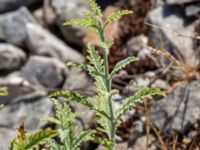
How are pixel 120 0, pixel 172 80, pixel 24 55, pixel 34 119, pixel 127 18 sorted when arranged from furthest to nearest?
pixel 24 55
pixel 120 0
pixel 127 18
pixel 34 119
pixel 172 80

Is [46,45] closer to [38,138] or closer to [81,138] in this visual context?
[81,138]

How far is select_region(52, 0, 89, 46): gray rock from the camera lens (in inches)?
344

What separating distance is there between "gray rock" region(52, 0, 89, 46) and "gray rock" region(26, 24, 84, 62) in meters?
0.23

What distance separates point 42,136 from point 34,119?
5.08 m

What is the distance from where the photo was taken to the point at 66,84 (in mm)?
8281

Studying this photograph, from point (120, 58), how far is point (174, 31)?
99cm

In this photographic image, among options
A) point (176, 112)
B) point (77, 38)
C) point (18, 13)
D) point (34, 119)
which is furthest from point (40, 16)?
point (176, 112)

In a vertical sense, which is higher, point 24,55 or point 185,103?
point 24,55

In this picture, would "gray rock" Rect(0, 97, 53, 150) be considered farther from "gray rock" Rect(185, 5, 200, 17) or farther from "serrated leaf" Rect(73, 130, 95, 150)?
"serrated leaf" Rect(73, 130, 95, 150)

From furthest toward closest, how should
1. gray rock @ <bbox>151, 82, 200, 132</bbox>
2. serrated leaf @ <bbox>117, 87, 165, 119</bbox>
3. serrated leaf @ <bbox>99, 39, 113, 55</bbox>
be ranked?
gray rock @ <bbox>151, 82, 200, 132</bbox>
serrated leaf @ <bbox>117, 87, 165, 119</bbox>
serrated leaf @ <bbox>99, 39, 113, 55</bbox>

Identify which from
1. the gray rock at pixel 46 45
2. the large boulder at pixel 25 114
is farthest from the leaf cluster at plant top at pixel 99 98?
the gray rock at pixel 46 45

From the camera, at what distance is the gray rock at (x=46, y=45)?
877 cm

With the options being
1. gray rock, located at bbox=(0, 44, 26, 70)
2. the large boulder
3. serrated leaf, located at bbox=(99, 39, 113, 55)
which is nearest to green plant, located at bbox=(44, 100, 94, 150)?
serrated leaf, located at bbox=(99, 39, 113, 55)

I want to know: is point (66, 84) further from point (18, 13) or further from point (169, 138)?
point (169, 138)
